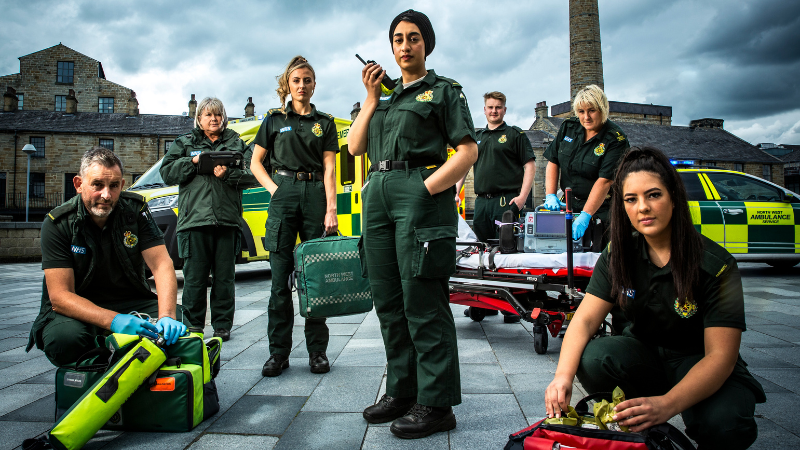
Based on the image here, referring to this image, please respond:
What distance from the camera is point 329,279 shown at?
10.0 ft

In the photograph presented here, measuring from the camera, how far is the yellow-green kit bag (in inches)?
73.5

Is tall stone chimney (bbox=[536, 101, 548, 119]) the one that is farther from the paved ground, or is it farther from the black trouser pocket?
the black trouser pocket

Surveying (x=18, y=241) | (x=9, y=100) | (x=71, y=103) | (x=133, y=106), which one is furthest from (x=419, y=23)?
(x=9, y=100)

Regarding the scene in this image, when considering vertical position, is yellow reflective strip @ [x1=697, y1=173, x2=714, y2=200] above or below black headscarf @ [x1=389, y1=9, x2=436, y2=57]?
below

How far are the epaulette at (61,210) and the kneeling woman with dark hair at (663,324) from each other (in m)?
2.36

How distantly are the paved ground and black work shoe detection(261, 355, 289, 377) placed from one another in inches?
2.2

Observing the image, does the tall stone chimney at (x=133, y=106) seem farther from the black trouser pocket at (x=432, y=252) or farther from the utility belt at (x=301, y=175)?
the black trouser pocket at (x=432, y=252)

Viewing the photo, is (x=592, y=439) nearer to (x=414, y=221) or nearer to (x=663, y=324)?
(x=663, y=324)

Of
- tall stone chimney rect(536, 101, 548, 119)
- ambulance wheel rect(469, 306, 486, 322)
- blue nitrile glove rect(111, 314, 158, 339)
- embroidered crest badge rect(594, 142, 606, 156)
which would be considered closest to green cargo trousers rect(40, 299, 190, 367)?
blue nitrile glove rect(111, 314, 158, 339)

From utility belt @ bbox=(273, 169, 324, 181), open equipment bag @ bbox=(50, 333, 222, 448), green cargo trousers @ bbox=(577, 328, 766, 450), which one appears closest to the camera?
green cargo trousers @ bbox=(577, 328, 766, 450)

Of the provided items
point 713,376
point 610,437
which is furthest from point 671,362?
point 610,437

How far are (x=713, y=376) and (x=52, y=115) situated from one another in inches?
1787

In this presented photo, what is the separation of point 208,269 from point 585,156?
2961 millimetres

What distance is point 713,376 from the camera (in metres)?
1.60
